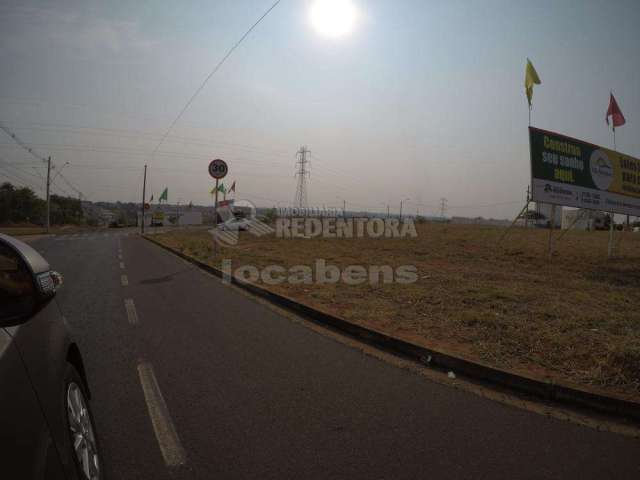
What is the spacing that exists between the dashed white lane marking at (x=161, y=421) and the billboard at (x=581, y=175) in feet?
41.8

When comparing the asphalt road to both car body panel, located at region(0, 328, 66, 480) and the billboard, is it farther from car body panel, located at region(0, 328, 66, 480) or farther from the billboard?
the billboard

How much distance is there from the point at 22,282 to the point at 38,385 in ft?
2.53

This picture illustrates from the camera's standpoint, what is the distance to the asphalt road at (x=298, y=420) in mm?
2297

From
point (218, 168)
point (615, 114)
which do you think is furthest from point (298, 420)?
point (615, 114)

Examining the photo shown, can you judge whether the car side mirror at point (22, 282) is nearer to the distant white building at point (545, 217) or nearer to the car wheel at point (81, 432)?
the car wheel at point (81, 432)

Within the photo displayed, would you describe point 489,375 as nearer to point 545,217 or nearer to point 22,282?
point 22,282

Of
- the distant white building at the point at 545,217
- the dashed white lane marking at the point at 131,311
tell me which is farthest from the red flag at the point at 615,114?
the distant white building at the point at 545,217

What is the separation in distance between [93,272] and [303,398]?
9304mm

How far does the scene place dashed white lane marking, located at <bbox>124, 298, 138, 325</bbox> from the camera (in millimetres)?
5434

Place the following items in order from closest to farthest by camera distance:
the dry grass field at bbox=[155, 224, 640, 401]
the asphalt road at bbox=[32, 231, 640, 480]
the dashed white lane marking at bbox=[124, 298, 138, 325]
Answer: the asphalt road at bbox=[32, 231, 640, 480] → the dry grass field at bbox=[155, 224, 640, 401] → the dashed white lane marking at bbox=[124, 298, 138, 325]

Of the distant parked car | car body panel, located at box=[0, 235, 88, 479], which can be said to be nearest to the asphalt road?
the distant parked car

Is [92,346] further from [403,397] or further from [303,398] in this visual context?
[403,397]

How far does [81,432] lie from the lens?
1.89 m

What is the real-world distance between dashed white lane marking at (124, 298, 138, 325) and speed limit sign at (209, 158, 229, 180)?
260 inches
